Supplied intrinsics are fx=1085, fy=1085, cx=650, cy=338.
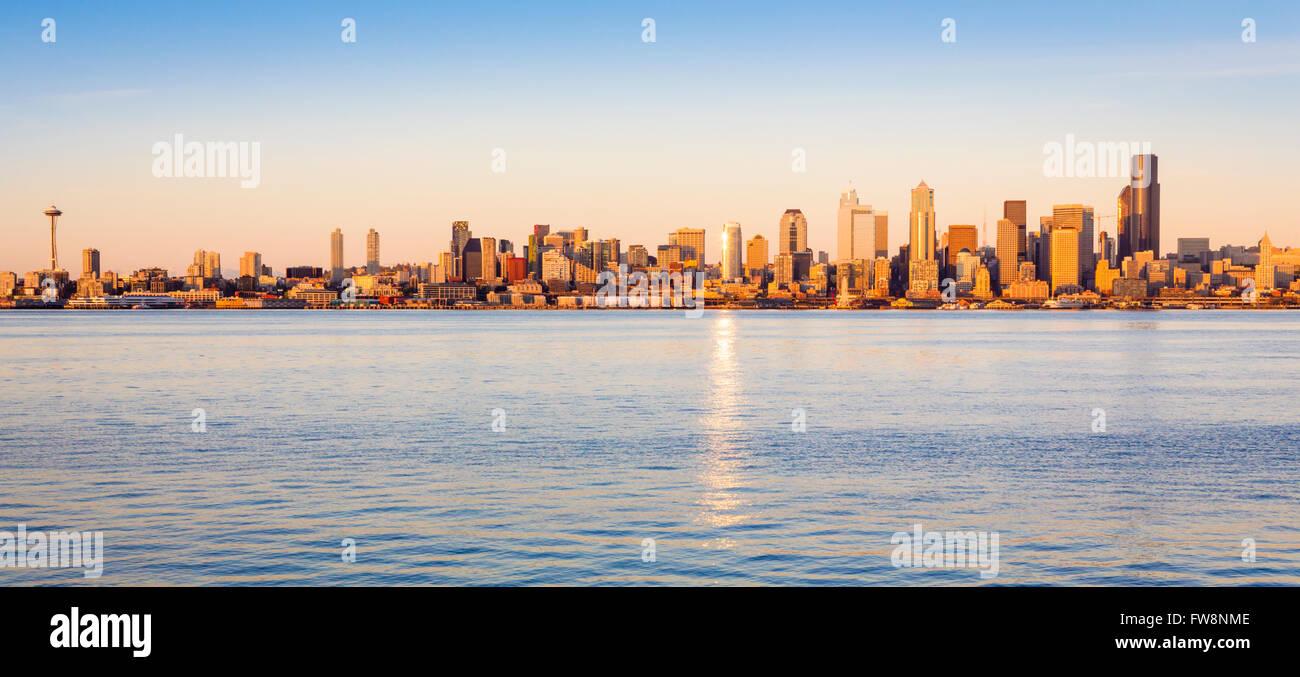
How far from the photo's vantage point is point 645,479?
89.2 ft

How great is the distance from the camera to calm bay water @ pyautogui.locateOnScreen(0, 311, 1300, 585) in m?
18.6

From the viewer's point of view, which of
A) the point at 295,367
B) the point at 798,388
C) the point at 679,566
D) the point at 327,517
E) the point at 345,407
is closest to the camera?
the point at 679,566

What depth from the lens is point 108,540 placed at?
20.2 metres

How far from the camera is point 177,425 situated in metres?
39.1

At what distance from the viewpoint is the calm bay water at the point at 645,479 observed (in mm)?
18578

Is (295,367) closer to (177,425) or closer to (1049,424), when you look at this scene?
(177,425)
